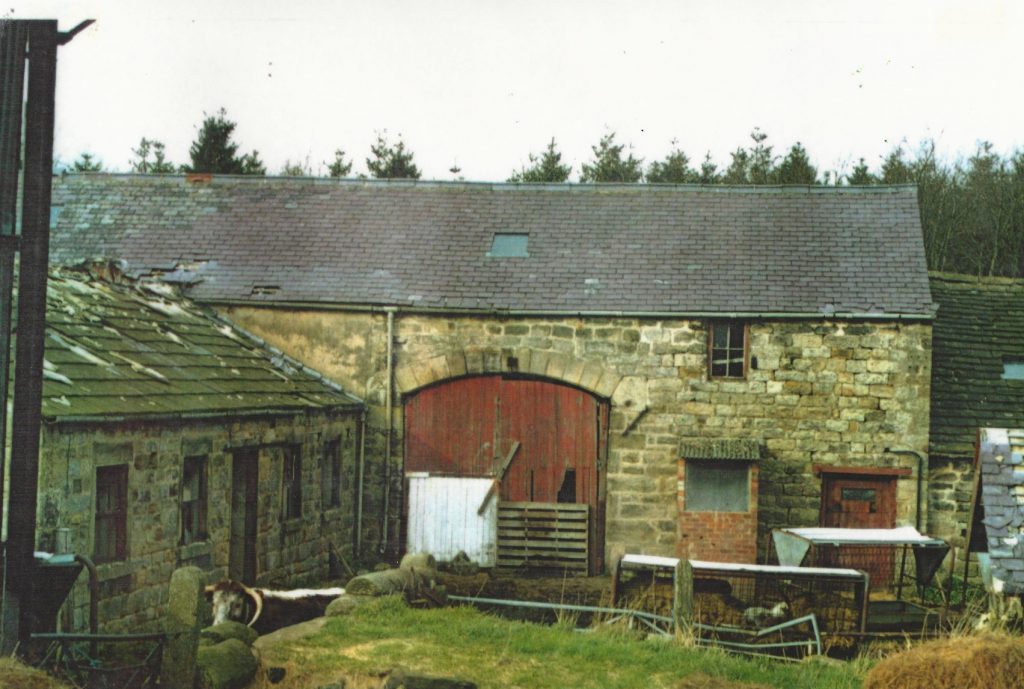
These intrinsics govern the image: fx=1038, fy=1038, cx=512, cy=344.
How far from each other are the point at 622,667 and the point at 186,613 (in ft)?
13.2

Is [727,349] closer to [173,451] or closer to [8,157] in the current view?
[173,451]

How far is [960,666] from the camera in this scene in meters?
7.36

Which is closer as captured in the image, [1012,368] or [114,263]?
[114,263]

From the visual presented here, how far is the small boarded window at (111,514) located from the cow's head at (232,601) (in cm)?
106

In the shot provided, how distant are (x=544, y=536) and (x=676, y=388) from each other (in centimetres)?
323

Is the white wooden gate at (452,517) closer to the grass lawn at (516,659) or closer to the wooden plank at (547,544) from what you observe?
the wooden plank at (547,544)

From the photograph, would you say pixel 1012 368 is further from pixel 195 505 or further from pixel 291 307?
pixel 195 505

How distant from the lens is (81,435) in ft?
32.5

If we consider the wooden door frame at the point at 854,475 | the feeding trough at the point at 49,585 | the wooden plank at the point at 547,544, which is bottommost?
the wooden plank at the point at 547,544

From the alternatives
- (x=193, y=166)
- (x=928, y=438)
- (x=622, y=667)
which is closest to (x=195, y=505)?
(x=622, y=667)

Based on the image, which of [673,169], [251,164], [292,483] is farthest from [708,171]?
[292,483]

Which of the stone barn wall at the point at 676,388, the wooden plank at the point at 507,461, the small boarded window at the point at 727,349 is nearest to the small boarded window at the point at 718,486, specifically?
the stone barn wall at the point at 676,388

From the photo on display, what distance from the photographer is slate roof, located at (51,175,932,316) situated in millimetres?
17281

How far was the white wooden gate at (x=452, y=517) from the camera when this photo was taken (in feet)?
55.8
